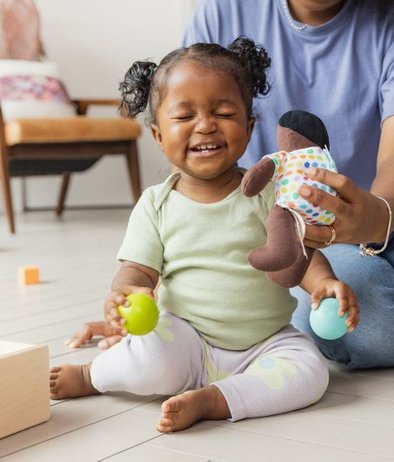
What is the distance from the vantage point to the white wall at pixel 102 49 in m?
4.80

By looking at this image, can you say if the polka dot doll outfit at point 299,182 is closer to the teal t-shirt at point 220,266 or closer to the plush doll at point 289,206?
the plush doll at point 289,206

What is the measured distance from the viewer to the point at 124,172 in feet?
16.4

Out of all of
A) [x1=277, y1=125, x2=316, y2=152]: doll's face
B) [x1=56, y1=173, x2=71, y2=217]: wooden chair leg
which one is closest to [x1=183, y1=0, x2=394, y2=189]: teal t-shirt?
[x1=277, y1=125, x2=316, y2=152]: doll's face

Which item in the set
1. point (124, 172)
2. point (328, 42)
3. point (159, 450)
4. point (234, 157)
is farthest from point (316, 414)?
point (124, 172)

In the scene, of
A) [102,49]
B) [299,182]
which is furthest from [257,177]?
[102,49]

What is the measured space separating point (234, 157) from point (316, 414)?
36 centimetres

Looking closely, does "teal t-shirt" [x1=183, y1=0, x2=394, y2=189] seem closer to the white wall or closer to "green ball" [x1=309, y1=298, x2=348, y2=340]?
"green ball" [x1=309, y1=298, x2=348, y2=340]

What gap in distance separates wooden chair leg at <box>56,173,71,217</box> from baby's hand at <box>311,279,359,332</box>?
3431 mm

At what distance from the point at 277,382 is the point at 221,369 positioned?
11cm

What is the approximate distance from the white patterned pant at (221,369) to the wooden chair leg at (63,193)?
328 centimetres

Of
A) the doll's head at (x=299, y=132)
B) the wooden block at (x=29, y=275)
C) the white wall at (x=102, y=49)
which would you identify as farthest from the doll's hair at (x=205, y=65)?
the white wall at (x=102, y=49)

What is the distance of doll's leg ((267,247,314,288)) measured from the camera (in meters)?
1.03

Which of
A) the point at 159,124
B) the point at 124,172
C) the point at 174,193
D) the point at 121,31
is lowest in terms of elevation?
the point at 124,172

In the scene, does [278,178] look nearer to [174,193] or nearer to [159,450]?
[174,193]
